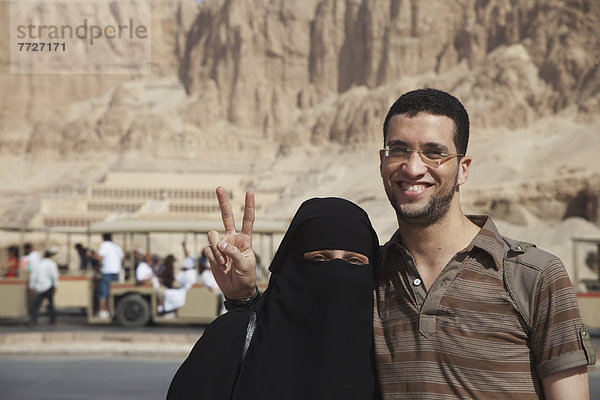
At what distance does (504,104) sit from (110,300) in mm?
41573

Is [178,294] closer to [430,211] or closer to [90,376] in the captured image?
[90,376]

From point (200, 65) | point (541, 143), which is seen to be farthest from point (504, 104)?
point (200, 65)

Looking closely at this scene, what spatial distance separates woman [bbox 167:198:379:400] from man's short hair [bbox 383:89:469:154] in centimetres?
33

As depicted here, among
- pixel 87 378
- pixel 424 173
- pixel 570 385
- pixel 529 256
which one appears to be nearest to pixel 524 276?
pixel 529 256

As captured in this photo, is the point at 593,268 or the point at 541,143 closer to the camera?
the point at 593,268

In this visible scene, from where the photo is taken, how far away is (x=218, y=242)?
7.80ft

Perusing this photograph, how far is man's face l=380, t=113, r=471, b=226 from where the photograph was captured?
2.17 metres

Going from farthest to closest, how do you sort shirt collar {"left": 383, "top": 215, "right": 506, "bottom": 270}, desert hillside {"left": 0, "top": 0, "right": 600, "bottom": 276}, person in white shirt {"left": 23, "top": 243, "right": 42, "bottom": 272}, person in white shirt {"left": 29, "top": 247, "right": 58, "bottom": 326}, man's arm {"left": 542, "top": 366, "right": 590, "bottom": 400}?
1. desert hillside {"left": 0, "top": 0, "right": 600, "bottom": 276}
2. person in white shirt {"left": 23, "top": 243, "right": 42, "bottom": 272}
3. person in white shirt {"left": 29, "top": 247, "right": 58, "bottom": 326}
4. shirt collar {"left": 383, "top": 215, "right": 506, "bottom": 270}
5. man's arm {"left": 542, "top": 366, "right": 590, "bottom": 400}

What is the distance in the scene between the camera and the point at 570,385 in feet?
6.37

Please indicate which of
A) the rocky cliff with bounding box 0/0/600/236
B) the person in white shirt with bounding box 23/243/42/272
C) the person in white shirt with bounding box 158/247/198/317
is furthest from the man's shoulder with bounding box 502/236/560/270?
the rocky cliff with bounding box 0/0/600/236

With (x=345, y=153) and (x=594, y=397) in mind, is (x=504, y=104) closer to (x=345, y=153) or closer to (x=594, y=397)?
(x=345, y=153)

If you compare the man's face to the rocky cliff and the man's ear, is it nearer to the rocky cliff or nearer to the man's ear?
the man's ear

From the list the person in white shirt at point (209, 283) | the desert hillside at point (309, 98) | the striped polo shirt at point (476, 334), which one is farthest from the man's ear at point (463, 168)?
the desert hillside at point (309, 98)

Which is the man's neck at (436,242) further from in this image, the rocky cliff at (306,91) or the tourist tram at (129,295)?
the rocky cliff at (306,91)
